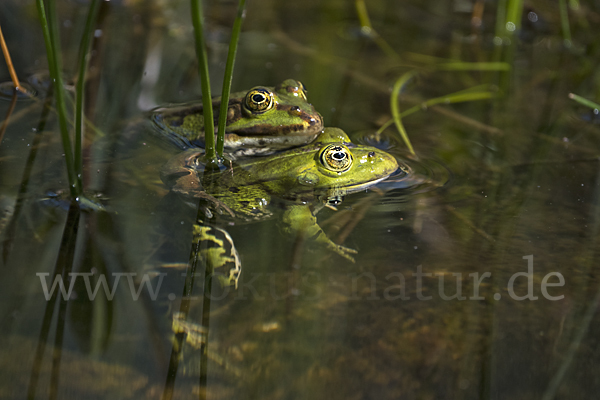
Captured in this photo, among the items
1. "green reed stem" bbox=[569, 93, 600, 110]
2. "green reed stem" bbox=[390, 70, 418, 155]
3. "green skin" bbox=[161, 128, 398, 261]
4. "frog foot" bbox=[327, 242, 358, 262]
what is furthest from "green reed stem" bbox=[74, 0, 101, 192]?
"green reed stem" bbox=[569, 93, 600, 110]

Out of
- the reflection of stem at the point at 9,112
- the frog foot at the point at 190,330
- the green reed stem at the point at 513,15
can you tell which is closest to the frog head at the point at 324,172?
the frog foot at the point at 190,330

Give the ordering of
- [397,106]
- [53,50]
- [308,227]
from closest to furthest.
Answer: [53,50] < [308,227] < [397,106]

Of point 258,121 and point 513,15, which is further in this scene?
point 513,15

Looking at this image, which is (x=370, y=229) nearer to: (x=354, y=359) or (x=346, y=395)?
(x=354, y=359)

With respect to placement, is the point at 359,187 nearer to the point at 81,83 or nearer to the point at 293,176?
the point at 293,176

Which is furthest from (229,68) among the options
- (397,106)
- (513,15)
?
(513,15)

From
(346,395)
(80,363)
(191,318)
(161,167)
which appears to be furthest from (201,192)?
(346,395)

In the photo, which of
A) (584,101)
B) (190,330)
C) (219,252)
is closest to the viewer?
(190,330)
